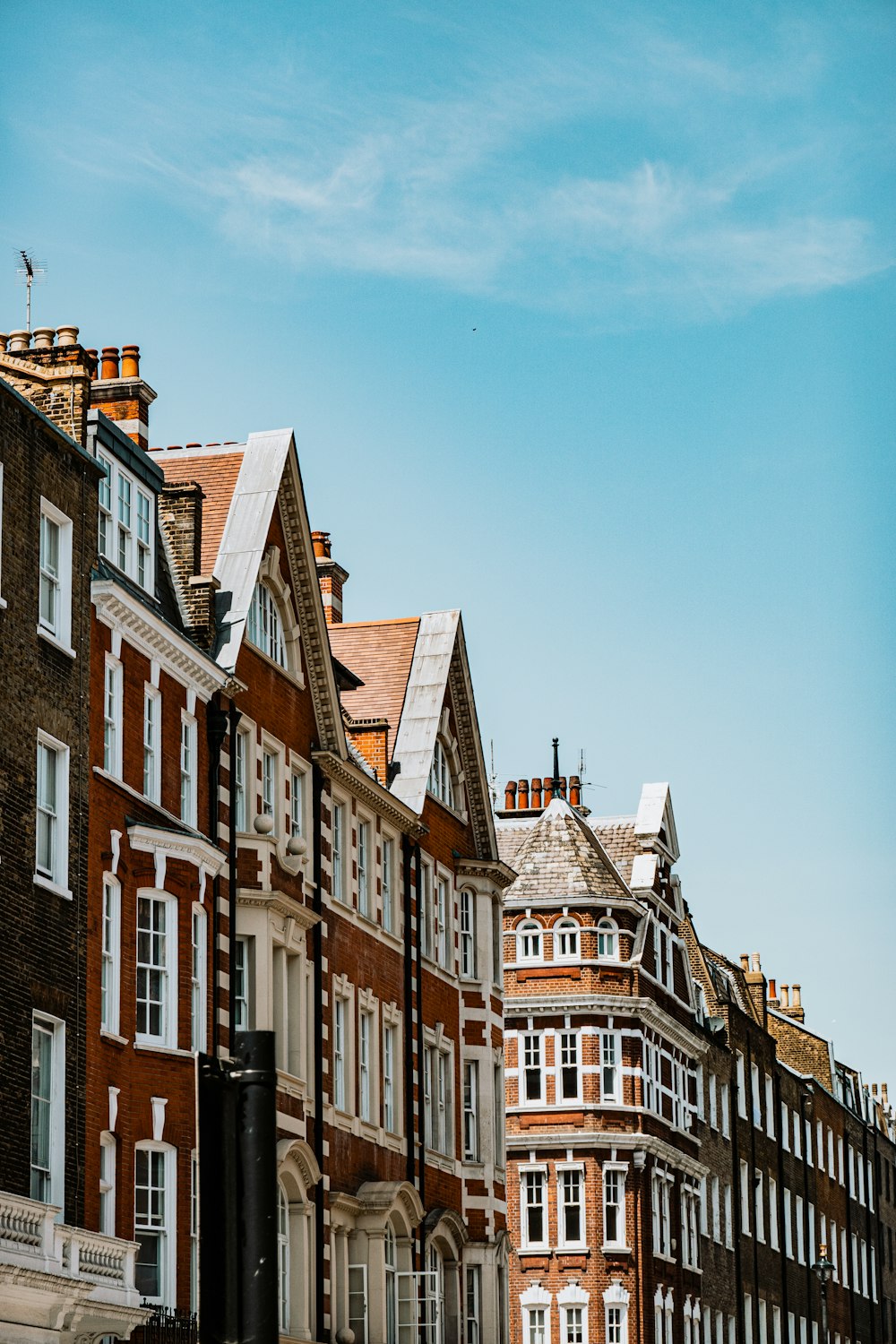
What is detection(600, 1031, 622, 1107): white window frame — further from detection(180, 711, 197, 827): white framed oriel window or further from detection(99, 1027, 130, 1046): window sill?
detection(99, 1027, 130, 1046): window sill

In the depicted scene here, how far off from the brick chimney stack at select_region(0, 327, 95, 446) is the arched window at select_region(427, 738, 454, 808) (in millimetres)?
16342

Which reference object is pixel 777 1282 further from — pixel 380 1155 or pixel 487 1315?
pixel 380 1155

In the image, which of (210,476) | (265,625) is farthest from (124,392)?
(265,625)

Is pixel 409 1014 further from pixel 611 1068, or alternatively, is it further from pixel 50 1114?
pixel 50 1114

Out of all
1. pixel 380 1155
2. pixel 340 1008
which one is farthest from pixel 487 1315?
pixel 340 1008

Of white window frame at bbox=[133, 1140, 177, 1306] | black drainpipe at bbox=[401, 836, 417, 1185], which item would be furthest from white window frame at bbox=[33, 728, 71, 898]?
black drainpipe at bbox=[401, 836, 417, 1185]

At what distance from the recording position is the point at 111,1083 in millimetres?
30328

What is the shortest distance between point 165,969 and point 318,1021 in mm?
7632

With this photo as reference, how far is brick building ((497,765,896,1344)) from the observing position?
58875mm

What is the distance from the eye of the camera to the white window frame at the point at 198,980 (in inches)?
1296

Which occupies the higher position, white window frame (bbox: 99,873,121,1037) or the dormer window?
the dormer window

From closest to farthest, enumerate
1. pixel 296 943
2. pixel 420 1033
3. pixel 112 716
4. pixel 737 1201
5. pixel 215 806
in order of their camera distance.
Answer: pixel 112 716 → pixel 215 806 → pixel 296 943 → pixel 420 1033 → pixel 737 1201

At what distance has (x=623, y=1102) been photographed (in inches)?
2379

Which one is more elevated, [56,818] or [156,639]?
[156,639]
